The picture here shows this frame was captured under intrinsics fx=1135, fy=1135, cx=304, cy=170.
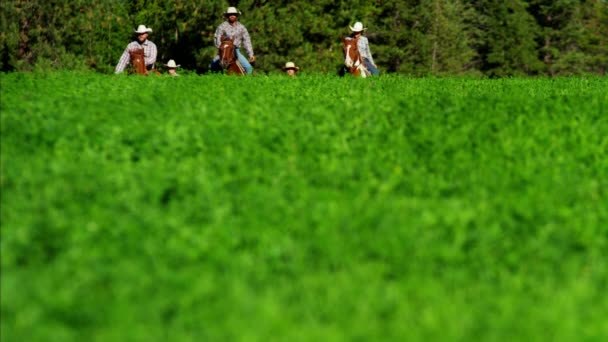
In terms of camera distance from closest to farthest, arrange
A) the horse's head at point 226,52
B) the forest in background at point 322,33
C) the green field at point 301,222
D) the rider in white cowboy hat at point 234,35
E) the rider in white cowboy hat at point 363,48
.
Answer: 1. the green field at point 301,222
2. the horse's head at point 226,52
3. the rider in white cowboy hat at point 234,35
4. the rider in white cowboy hat at point 363,48
5. the forest in background at point 322,33

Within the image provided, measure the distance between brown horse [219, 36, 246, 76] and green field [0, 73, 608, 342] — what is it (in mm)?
9417

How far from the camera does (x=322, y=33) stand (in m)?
65.4

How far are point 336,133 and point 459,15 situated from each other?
342 feet

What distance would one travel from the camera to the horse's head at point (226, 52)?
25312mm

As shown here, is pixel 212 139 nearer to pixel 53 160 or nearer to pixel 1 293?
pixel 53 160

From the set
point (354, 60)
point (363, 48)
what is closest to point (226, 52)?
point (354, 60)

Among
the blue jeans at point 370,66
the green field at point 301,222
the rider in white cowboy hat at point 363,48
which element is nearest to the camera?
the green field at point 301,222

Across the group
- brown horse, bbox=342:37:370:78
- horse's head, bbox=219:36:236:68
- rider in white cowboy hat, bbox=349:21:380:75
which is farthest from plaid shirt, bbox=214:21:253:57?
rider in white cowboy hat, bbox=349:21:380:75

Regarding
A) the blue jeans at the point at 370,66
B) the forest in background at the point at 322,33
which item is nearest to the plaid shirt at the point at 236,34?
the blue jeans at the point at 370,66

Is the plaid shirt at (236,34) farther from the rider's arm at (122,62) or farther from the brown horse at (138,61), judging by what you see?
the rider's arm at (122,62)

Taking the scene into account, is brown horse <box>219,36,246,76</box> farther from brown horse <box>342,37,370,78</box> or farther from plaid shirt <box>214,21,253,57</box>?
brown horse <box>342,37,370,78</box>

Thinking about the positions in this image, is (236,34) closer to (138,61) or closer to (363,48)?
(138,61)

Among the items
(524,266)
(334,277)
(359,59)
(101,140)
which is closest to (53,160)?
(101,140)

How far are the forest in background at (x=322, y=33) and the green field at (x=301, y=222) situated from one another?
11393 mm
